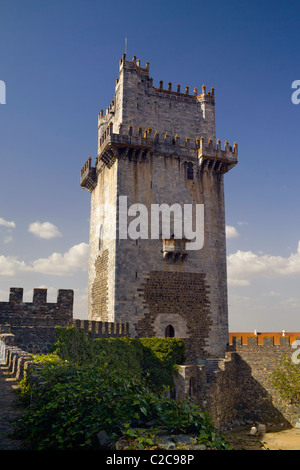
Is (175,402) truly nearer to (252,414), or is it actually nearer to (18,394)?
(18,394)

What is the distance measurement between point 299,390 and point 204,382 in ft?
26.6

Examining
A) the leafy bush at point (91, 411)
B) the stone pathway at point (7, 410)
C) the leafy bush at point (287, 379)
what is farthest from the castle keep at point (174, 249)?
the leafy bush at point (91, 411)

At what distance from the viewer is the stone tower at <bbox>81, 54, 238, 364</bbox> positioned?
25.1m

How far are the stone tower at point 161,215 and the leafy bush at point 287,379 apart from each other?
13.6 ft

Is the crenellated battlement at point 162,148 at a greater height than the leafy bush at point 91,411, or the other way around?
the crenellated battlement at point 162,148

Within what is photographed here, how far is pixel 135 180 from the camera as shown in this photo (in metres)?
26.6

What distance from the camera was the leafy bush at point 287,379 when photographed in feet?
85.9

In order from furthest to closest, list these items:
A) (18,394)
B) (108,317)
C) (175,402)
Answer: (108,317) → (18,394) → (175,402)

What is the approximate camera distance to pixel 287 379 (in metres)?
26.5

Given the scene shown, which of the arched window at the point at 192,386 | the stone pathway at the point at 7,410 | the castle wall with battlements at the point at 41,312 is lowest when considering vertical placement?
the arched window at the point at 192,386

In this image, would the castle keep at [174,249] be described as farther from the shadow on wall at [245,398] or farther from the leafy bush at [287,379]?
the leafy bush at [287,379]

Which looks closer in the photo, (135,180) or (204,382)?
(204,382)

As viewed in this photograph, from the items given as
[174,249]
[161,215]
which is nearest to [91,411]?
[174,249]
